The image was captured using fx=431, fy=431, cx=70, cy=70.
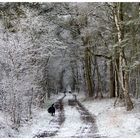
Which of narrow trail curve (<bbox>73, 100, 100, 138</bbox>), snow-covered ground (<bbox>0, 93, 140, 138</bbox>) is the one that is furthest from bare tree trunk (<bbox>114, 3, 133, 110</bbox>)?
narrow trail curve (<bbox>73, 100, 100, 138</bbox>)

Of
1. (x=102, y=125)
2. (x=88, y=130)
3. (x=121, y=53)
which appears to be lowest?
(x=102, y=125)

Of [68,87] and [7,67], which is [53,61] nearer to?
[7,67]

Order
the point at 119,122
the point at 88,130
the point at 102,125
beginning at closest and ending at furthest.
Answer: the point at 88,130, the point at 102,125, the point at 119,122

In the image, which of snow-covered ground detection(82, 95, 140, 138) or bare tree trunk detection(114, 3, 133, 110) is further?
bare tree trunk detection(114, 3, 133, 110)

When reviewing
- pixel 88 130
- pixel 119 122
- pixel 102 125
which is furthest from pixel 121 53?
pixel 88 130

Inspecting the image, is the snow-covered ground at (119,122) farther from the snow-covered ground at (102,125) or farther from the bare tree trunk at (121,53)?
the bare tree trunk at (121,53)

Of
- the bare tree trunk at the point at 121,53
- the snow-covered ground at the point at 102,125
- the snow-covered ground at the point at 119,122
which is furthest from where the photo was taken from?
the bare tree trunk at the point at 121,53

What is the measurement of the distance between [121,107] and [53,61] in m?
20.8

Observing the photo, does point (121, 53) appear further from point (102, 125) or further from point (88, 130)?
point (88, 130)

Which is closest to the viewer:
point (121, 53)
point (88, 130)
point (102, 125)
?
point (88, 130)

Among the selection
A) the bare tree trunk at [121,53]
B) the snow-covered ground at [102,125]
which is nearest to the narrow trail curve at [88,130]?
the snow-covered ground at [102,125]

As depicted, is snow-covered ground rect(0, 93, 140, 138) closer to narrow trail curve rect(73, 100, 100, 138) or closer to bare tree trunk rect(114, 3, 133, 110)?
narrow trail curve rect(73, 100, 100, 138)

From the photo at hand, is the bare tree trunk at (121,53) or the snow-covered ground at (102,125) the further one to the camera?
the bare tree trunk at (121,53)

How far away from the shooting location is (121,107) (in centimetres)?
Result: 2856
